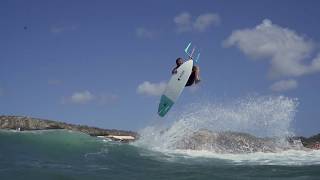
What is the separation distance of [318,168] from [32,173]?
28.6 feet

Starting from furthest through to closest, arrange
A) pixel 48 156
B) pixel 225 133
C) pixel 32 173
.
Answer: pixel 225 133 → pixel 48 156 → pixel 32 173

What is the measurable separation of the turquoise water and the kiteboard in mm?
2100

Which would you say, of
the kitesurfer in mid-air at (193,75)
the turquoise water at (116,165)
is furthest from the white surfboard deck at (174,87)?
the turquoise water at (116,165)

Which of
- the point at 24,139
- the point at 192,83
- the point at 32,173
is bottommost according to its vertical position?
the point at 32,173

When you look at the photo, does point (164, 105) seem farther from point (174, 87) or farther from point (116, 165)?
point (116, 165)

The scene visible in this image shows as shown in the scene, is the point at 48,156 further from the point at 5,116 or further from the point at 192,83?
the point at 5,116

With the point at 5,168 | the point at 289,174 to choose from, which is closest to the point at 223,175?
the point at 289,174

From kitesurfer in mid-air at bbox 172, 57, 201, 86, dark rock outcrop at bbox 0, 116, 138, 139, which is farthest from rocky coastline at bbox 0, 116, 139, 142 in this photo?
kitesurfer in mid-air at bbox 172, 57, 201, 86

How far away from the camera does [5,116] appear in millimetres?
56906

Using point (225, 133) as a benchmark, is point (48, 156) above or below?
below

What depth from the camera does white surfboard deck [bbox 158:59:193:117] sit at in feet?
71.1

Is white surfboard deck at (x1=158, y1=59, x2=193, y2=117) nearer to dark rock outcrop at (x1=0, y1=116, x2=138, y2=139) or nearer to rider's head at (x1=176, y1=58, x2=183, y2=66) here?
rider's head at (x1=176, y1=58, x2=183, y2=66)

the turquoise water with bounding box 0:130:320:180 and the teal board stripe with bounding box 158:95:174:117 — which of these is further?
the teal board stripe with bounding box 158:95:174:117

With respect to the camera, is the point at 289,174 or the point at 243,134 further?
the point at 243,134
